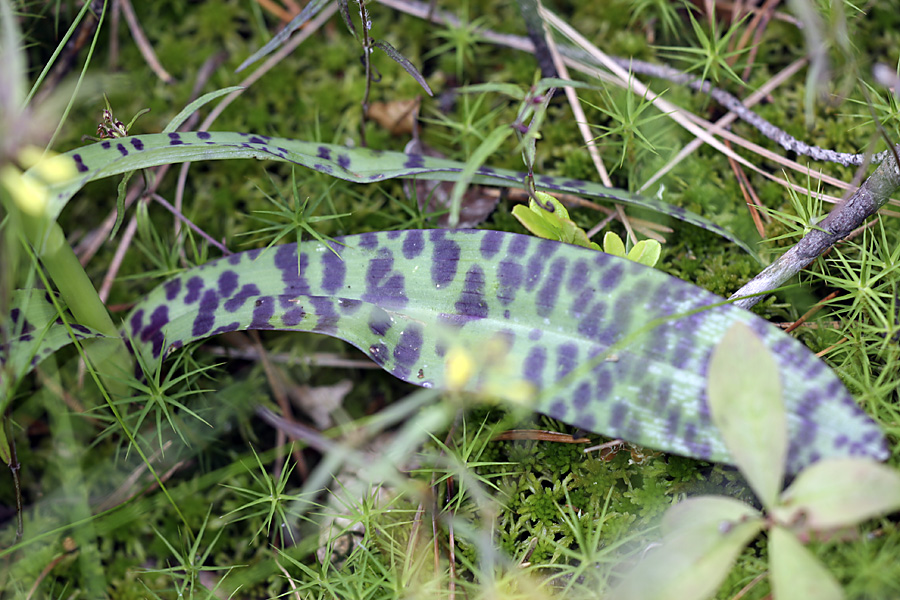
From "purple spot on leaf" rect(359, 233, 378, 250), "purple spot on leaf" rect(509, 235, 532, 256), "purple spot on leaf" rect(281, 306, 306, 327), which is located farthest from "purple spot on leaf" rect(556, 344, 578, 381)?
"purple spot on leaf" rect(281, 306, 306, 327)

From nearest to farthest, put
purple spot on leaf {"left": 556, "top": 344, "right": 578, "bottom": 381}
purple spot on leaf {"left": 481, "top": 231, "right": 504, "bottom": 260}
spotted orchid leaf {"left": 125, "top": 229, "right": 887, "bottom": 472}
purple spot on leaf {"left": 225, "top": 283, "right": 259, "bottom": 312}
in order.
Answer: spotted orchid leaf {"left": 125, "top": 229, "right": 887, "bottom": 472} < purple spot on leaf {"left": 556, "top": 344, "right": 578, "bottom": 381} < purple spot on leaf {"left": 481, "top": 231, "right": 504, "bottom": 260} < purple spot on leaf {"left": 225, "top": 283, "right": 259, "bottom": 312}

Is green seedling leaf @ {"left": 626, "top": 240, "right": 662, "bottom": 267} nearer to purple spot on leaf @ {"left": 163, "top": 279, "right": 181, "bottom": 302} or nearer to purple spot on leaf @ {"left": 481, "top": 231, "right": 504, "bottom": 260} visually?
purple spot on leaf @ {"left": 481, "top": 231, "right": 504, "bottom": 260}

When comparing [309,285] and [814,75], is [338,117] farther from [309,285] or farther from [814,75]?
[814,75]

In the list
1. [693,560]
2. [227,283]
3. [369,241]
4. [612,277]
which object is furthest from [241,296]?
[693,560]

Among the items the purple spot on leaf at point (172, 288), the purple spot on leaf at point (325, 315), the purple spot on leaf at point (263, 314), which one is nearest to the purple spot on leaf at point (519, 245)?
the purple spot on leaf at point (325, 315)

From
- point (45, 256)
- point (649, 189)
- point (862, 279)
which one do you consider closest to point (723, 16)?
point (649, 189)

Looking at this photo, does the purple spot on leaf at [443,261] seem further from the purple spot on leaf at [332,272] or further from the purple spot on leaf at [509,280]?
the purple spot on leaf at [332,272]
